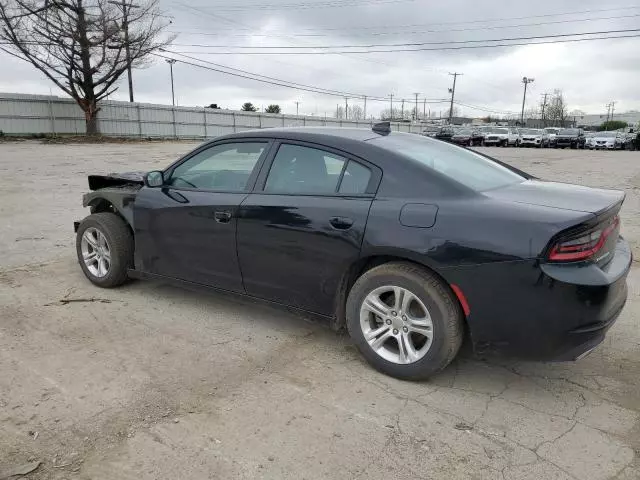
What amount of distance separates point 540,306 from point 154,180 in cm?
318

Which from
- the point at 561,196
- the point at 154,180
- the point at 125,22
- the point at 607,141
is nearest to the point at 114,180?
the point at 154,180

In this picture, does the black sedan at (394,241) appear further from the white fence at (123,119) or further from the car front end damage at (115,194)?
the white fence at (123,119)

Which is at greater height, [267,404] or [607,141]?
[607,141]

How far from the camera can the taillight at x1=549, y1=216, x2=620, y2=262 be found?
9.06ft

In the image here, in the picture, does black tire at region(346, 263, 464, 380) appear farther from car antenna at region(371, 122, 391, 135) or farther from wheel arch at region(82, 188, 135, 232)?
wheel arch at region(82, 188, 135, 232)

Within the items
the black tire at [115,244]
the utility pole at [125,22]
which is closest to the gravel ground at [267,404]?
the black tire at [115,244]

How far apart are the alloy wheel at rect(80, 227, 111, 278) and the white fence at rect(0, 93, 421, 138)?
2445 centimetres

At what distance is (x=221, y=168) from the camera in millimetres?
4223

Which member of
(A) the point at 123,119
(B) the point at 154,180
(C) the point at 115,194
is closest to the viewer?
(B) the point at 154,180

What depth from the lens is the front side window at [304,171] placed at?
357 centimetres

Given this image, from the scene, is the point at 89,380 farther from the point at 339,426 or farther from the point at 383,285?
the point at 383,285

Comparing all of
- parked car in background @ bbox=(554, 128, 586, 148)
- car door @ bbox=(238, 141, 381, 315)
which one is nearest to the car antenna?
car door @ bbox=(238, 141, 381, 315)

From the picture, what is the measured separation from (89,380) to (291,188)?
1789mm

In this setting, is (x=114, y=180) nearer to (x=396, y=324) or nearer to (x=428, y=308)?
(x=396, y=324)
